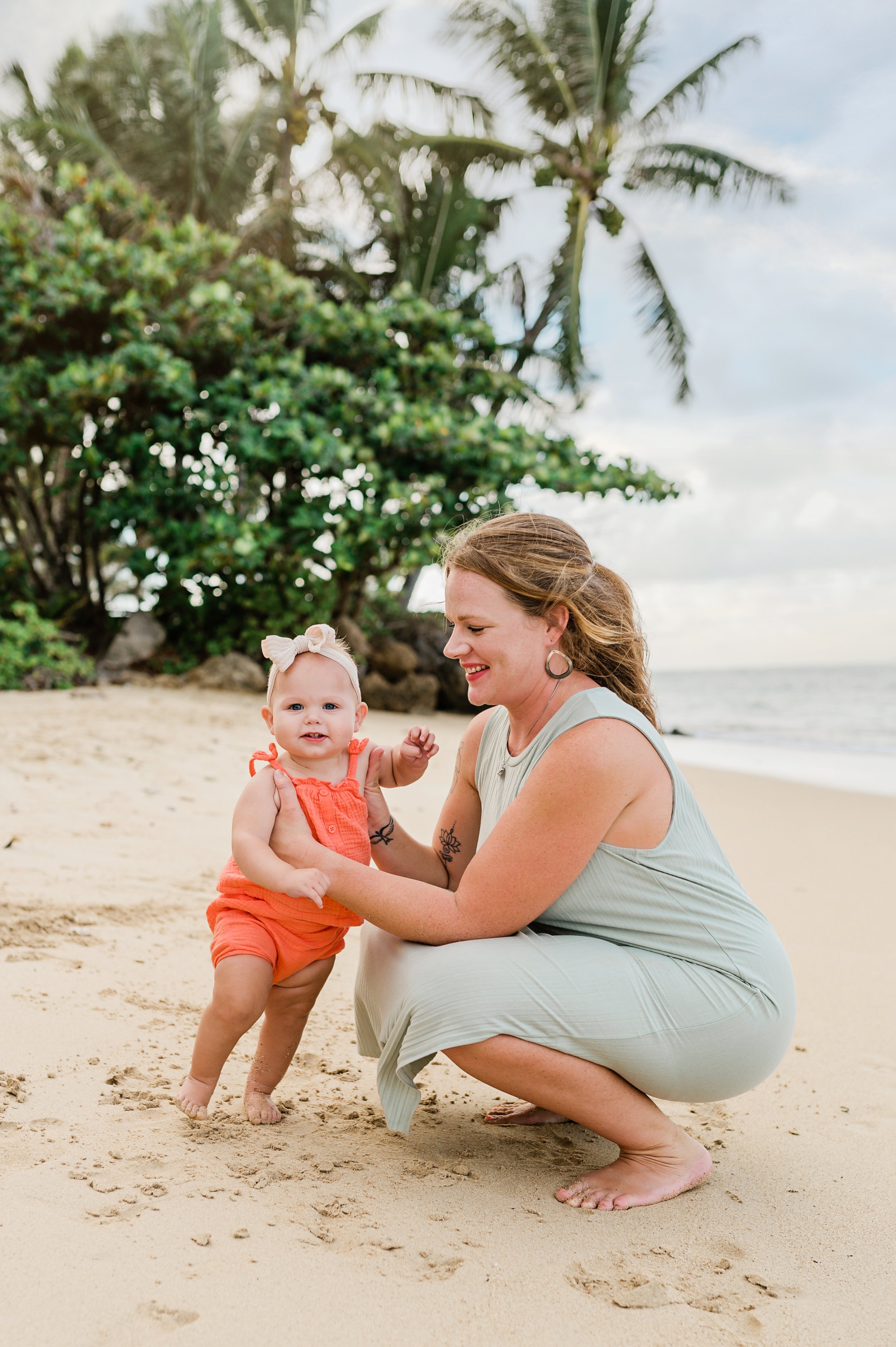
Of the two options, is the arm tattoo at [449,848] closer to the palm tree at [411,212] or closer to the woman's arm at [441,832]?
the woman's arm at [441,832]

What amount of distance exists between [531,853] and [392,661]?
9.66m

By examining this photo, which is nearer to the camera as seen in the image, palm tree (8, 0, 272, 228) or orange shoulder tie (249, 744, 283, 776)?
orange shoulder tie (249, 744, 283, 776)

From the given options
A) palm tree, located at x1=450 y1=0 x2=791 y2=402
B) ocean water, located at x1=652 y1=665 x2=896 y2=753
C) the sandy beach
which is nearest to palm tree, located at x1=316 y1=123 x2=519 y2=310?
palm tree, located at x1=450 y1=0 x2=791 y2=402

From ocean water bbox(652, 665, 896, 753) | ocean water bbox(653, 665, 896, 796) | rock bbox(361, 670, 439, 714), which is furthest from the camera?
ocean water bbox(652, 665, 896, 753)

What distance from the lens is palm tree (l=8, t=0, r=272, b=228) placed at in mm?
13109

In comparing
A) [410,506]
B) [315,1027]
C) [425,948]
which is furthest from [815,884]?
[410,506]

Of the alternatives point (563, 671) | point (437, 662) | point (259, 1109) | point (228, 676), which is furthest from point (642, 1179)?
point (437, 662)

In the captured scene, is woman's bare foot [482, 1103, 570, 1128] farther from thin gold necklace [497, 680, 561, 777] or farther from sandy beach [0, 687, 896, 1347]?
thin gold necklace [497, 680, 561, 777]

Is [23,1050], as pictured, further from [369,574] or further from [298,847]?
[369,574]

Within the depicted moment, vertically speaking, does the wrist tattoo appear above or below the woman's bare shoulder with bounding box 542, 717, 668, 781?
below

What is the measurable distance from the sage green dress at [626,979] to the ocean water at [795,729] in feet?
8.02

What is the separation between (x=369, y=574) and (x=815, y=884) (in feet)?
23.5

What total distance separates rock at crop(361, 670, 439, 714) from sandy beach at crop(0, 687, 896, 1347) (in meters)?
7.57

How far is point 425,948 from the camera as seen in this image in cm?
203
